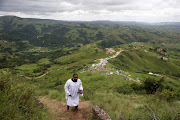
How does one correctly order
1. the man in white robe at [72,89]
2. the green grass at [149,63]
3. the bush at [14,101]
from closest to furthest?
the bush at [14,101] → the man in white robe at [72,89] → the green grass at [149,63]

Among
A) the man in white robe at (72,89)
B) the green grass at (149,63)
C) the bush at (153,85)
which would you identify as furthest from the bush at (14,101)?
the green grass at (149,63)

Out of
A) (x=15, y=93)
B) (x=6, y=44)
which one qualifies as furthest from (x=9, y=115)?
(x=6, y=44)

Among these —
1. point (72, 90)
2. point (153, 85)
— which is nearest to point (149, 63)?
point (153, 85)

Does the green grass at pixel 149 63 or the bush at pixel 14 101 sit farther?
the green grass at pixel 149 63

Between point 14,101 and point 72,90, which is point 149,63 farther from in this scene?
point 14,101

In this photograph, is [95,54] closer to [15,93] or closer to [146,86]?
[146,86]

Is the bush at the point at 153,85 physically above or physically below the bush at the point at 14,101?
below

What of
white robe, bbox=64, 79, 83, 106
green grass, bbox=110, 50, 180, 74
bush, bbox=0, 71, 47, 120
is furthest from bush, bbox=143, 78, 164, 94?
green grass, bbox=110, 50, 180, 74

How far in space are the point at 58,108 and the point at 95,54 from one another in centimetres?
7945

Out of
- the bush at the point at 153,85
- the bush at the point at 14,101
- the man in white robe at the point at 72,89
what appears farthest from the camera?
the bush at the point at 153,85

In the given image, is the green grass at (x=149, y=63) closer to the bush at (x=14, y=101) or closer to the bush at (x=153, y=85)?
the bush at (x=153, y=85)

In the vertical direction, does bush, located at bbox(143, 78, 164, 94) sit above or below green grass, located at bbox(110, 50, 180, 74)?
above

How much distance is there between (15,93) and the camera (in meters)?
3.75

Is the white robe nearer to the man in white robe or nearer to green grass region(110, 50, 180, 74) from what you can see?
the man in white robe
